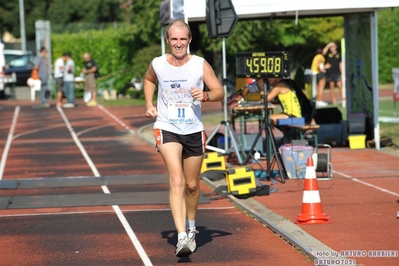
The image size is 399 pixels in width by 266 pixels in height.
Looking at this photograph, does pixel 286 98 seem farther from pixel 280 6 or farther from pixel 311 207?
pixel 311 207

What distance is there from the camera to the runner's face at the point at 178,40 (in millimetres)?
8617

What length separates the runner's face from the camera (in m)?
8.62

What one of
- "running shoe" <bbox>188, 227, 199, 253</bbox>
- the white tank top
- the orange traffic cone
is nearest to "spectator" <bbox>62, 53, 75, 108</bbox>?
the orange traffic cone

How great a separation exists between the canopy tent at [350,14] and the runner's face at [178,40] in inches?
289

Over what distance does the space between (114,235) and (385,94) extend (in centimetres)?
2803

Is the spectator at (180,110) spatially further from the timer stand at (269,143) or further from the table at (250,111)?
the table at (250,111)

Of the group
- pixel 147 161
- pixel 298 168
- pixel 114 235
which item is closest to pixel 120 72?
pixel 147 161

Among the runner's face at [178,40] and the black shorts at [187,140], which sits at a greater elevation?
the runner's face at [178,40]

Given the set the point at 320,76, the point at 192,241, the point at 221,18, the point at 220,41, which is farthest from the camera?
the point at 220,41

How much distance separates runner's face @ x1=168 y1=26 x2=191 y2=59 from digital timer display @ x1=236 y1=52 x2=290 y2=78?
543 centimetres

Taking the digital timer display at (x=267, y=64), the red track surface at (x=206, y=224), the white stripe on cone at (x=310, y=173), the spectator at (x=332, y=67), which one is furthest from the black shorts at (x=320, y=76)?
the white stripe on cone at (x=310, y=173)

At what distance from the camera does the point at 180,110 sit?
28.6ft

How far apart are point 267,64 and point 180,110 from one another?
5492 mm

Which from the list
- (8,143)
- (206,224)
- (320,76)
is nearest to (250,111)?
(206,224)
